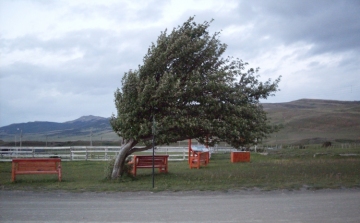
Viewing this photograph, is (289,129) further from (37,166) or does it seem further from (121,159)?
(37,166)

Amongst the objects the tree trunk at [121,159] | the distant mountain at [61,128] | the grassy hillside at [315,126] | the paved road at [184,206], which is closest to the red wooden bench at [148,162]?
the tree trunk at [121,159]

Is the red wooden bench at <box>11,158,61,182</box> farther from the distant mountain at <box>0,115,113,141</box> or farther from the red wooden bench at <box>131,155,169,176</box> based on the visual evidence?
the distant mountain at <box>0,115,113,141</box>

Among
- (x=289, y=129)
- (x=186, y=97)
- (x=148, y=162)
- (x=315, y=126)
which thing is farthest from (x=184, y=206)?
(x=315, y=126)

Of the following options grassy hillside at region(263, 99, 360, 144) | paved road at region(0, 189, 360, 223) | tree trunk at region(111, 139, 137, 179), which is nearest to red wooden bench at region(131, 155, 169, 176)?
tree trunk at region(111, 139, 137, 179)

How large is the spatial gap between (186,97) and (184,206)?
24.3 feet

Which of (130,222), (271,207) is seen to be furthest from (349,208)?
(130,222)


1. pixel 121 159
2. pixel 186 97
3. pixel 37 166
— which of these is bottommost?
pixel 37 166

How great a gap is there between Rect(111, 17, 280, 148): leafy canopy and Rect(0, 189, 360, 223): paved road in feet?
13.6

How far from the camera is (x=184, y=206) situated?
12203 mm

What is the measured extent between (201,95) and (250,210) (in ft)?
27.0

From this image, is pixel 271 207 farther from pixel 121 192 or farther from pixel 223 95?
pixel 223 95

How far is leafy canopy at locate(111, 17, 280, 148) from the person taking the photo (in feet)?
59.8

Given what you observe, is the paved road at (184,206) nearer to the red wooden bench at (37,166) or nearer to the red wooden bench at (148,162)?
the red wooden bench at (37,166)

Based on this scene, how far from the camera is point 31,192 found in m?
15.9
